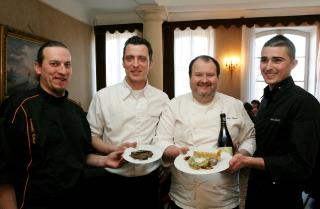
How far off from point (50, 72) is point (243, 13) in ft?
20.3

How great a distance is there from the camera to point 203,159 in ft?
5.13

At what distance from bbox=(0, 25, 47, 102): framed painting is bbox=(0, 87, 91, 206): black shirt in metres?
2.68

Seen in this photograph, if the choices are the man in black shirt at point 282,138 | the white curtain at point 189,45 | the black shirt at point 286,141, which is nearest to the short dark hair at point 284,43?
the man in black shirt at point 282,138

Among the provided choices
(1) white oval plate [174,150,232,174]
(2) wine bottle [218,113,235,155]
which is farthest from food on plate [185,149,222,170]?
(2) wine bottle [218,113,235,155]

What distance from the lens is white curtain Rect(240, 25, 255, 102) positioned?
7227 millimetres

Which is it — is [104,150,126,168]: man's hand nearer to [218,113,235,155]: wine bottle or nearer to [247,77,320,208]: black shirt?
[218,113,235,155]: wine bottle

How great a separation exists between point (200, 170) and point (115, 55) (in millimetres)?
6406

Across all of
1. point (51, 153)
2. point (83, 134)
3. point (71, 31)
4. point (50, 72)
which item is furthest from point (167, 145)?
point (71, 31)

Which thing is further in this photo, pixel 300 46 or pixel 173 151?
pixel 300 46

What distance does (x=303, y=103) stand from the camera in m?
1.56

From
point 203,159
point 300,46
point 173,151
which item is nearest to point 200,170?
point 203,159

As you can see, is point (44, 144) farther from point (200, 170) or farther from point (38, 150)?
point (200, 170)

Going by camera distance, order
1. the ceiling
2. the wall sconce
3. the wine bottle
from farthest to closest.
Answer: the wall sconce < the ceiling < the wine bottle

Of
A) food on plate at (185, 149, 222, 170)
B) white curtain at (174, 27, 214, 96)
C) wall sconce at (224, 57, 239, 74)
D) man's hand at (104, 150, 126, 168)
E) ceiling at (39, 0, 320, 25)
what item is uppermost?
ceiling at (39, 0, 320, 25)
